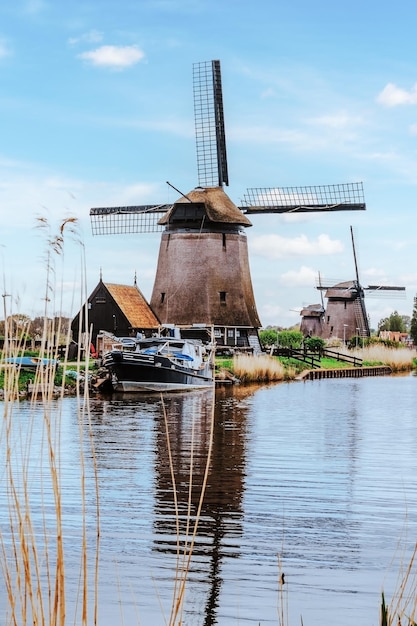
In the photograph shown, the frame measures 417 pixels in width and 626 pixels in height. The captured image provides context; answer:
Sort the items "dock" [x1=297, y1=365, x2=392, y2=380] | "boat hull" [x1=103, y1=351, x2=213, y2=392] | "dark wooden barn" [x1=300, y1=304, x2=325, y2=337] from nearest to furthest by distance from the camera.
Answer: "boat hull" [x1=103, y1=351, x2=213, y2=392]
"dock" [x1=297, y1=365, x2=392, y2=380]
"dark wooden barn" [x1=300, y1=304, x2=325, y2=337]

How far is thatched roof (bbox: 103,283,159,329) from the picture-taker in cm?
3959

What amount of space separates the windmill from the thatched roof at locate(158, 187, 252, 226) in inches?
787

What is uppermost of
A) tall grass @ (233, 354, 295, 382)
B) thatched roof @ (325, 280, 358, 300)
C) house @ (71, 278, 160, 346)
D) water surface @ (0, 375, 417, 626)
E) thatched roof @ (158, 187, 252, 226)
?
thatched roof @ (158, 187, 252, 226)

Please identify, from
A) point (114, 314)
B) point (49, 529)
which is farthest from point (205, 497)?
point (114, 314)

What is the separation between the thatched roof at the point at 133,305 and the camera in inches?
1559

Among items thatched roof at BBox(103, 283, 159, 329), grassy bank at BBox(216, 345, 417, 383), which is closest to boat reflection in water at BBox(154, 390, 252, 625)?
grassy bank at BBox(216, 345, 417, 383)

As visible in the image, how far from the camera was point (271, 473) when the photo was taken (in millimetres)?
12656

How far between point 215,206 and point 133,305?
5.37 meters

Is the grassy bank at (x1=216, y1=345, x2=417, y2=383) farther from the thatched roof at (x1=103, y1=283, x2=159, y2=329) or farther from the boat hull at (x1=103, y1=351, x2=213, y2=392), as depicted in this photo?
the boat hull at (x1=103, y1=351, x2=213, y2=392)

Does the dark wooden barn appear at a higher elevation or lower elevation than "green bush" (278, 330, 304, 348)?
higher

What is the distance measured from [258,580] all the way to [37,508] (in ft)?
10.5

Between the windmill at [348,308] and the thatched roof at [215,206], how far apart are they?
20000mm

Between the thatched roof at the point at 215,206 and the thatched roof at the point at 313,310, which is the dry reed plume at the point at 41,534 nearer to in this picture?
the thatched roof at the point at 215,206

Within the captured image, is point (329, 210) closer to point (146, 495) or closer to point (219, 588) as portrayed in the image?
point (146, 495)
